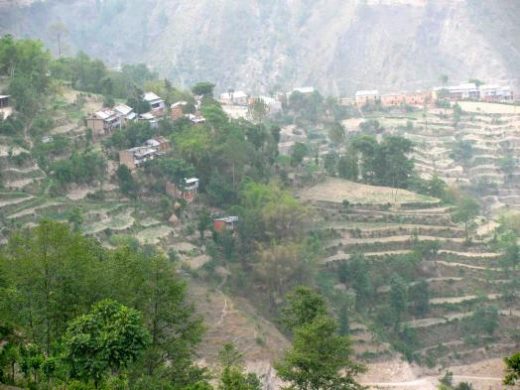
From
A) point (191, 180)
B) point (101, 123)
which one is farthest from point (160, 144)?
point (101, 123)

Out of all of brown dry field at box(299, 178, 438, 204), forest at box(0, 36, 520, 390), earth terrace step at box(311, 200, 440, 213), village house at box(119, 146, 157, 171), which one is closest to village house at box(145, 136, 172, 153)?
forest at box(0, 36, 520, 390)

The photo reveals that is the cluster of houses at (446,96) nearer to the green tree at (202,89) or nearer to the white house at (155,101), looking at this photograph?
the green tree at (202,89)

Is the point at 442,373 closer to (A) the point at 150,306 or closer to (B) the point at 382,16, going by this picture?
(A) the point at 150,306

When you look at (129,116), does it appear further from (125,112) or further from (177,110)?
(177,110)

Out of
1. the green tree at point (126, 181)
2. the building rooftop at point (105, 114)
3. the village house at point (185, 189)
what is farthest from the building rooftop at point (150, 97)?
the green tree at point (126, 181)

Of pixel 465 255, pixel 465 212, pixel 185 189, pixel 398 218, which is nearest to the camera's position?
pixel 185 189

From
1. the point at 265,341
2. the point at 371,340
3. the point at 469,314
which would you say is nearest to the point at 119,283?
the point at 265,341
